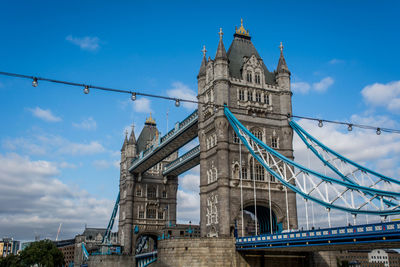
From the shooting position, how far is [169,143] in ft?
211

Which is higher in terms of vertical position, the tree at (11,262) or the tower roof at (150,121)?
the tower roof at (150,121)

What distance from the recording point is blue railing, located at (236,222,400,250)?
2686cm

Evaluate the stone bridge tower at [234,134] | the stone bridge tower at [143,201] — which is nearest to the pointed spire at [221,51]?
the stone bridge tower at [234,134]

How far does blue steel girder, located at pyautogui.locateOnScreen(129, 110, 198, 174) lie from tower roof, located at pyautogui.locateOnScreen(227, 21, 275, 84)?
812 cm

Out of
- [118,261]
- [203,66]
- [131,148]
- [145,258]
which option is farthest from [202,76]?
[118,261]

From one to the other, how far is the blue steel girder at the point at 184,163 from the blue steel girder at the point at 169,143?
1.88 m

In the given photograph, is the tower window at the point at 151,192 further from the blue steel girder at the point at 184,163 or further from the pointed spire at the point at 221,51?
the pointed spire at the point at 221,51

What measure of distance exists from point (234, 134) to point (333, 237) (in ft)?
64.6

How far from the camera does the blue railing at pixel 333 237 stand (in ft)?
88.1

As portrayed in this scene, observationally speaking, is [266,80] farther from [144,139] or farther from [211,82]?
[144,139]

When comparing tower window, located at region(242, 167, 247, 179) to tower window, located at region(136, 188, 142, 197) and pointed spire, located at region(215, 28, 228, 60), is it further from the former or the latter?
tower window, located at region(136, 188, 142, 197)

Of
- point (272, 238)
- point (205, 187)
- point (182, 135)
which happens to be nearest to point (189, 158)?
point (182, 135)

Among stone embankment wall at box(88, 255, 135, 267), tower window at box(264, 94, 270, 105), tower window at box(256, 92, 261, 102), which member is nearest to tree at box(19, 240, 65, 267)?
stone embankment wall at box(88, 255, 135, 267)

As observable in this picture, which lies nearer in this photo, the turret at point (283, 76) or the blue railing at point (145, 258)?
the turret at point (283, 76)
